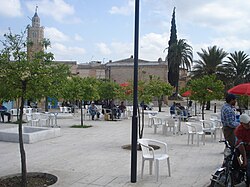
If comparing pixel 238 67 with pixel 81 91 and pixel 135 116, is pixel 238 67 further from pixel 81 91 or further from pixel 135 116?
pixel 135 116

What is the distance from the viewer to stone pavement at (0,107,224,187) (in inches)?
255

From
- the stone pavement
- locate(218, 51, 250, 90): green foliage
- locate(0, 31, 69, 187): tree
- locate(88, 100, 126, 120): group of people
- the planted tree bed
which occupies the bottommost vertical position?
the planted tree bed

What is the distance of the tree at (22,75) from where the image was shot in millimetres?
5762

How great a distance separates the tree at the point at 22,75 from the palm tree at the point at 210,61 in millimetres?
31116

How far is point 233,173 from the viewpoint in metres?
5.14

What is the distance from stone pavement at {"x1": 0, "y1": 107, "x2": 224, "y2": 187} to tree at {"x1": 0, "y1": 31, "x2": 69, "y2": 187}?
59.0 inches

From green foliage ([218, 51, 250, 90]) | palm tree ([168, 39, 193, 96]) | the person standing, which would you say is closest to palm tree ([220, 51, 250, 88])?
green foliage ([218, 51, 250, 90])

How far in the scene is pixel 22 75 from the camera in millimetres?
5727

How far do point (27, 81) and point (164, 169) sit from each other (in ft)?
12.2

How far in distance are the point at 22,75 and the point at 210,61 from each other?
32.0m

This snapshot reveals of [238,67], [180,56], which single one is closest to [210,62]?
[238,67]

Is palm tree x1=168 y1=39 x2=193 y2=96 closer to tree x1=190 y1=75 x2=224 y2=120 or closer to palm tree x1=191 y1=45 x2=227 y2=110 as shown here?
palm tree x1=191 y1=45 x2=227 y2=110

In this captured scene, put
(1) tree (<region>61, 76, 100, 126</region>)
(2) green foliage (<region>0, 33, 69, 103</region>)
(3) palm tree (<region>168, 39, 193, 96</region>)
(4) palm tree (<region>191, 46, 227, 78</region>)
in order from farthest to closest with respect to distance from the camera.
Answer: (3) palm tree (<region>168, 39, 193, 96</region>) < (4) palm tree (<region>191, 46, 227, 78</region>) < (1) tree (<region>61, 76, 100, 126</region>) < (2) green foliage (<region>0, 33, 69, 103</region>)

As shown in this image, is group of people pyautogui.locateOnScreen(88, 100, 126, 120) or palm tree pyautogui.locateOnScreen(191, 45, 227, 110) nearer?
group of people pyautogui.locateOnScreen(88, 100, 126, 120)
